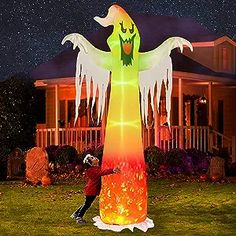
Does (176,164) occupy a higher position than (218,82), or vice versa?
(218,82)

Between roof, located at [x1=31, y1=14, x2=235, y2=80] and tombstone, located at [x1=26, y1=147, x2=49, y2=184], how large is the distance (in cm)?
609

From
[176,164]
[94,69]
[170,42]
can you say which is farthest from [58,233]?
[176,164]

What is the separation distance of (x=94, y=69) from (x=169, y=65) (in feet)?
4.15

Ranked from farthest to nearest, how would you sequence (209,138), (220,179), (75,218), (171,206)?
(209,138), (220,179), (171,206), (75,218)

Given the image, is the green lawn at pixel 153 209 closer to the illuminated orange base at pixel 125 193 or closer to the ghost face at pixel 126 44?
the illuminated orange base at pixel 125 193

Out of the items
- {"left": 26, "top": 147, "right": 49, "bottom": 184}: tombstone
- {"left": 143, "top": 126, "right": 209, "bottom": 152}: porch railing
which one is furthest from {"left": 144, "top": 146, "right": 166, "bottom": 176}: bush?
{"left": 26, "top": 147, "right": 49, "bottom": 184}: tombstone

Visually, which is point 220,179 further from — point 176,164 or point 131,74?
point 131,74

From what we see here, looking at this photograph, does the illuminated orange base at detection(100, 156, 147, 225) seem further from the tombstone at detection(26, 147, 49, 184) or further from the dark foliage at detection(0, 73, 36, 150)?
the dark foliage at detection(0, 73, 36, 150)

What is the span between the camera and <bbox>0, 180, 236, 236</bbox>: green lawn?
12375mm

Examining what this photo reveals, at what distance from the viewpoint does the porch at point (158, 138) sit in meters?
25.4

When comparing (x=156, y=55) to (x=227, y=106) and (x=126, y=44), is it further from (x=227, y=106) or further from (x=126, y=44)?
(x=227, y=106)

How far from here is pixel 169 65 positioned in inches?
488

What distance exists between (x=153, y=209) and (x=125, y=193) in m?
3.39

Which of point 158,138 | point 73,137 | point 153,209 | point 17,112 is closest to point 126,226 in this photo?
point 153,209
